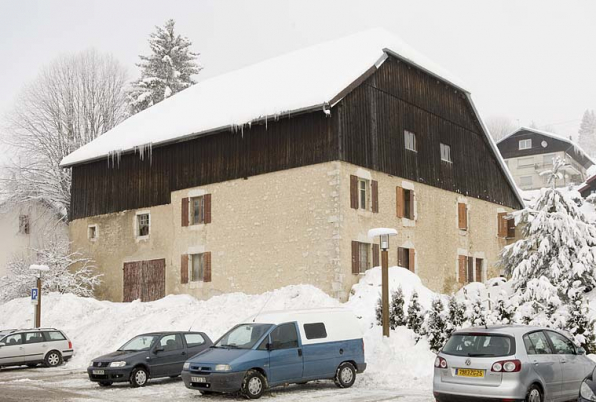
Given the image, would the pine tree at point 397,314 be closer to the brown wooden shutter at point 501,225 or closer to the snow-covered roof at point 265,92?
the snow-covered roof at point 265,92

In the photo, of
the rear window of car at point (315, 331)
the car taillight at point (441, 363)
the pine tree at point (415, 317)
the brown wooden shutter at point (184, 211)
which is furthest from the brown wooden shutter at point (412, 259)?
the car taillight at point (441, 363)

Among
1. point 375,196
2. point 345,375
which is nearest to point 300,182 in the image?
point 375,196

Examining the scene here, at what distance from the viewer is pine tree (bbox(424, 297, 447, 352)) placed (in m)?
18.3

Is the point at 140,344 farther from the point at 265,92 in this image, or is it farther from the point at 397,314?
the point at 265,92

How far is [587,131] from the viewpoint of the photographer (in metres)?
141

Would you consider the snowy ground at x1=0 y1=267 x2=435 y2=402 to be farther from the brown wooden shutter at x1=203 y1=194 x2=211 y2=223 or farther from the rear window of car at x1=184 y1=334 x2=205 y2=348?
the brown wooden shutter at x1=203 y1=194 x2=211 y2=223

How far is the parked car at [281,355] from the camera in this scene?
14.1 meters

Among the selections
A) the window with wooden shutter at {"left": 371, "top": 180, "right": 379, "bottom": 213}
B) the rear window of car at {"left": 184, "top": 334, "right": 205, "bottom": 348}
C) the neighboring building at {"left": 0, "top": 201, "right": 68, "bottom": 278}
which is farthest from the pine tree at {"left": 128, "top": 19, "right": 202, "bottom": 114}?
the rear window of car at {"left": 184, "top": 334, "right": 205, "bottom": 348}

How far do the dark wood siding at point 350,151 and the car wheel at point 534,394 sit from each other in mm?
14560

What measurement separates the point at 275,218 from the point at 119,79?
27.2 metres

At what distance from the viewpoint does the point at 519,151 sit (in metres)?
72.0

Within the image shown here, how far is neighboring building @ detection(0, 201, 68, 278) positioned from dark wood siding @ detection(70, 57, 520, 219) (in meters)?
7.90

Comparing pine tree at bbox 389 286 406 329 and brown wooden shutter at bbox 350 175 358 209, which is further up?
brown wooden shutter at bbox 350 175 358 209

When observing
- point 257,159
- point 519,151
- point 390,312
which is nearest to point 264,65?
point 257,159
